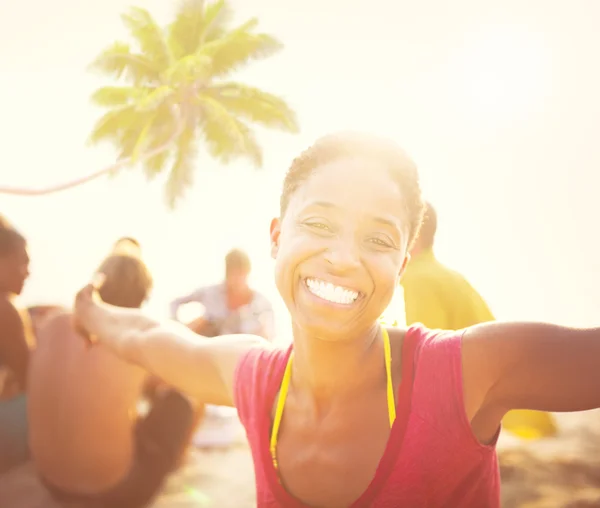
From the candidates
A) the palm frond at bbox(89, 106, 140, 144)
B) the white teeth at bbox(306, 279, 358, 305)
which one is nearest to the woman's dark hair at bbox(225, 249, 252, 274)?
the white teeth at bbox(306, 279, 358, 305)

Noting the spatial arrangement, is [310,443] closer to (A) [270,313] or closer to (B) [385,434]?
(B) [385,434]

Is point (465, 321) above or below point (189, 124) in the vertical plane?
below

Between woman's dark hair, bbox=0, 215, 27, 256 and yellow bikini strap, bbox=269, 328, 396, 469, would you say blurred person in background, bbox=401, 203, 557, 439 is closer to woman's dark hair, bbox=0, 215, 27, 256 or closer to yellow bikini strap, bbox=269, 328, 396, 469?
yellow bikini strap, bbox=269, 328, 396, 469

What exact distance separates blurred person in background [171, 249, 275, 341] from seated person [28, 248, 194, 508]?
7.25ft

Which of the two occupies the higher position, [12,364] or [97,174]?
[97,174]

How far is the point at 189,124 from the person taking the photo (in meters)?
13.5

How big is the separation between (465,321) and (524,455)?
1957 millimetres

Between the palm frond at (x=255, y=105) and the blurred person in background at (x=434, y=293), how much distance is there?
1010 centimetres

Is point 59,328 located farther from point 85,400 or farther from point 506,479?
point 506,479

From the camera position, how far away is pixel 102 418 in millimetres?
1767

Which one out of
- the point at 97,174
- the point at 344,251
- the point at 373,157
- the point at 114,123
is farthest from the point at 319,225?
the point at 114,123

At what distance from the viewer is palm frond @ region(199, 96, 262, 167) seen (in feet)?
41.6

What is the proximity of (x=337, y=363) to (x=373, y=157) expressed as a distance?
48 centimetres

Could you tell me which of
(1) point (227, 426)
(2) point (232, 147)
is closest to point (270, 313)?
(1) point (227, 426)
